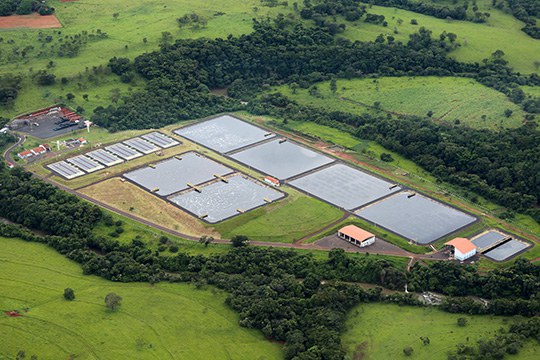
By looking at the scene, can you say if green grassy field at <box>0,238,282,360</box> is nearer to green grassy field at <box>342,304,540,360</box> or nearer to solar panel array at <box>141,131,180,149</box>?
green grassy field at <box>342,304,540,360</box>

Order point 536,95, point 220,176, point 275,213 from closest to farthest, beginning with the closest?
point 275,213
point 220,176
point 536,95

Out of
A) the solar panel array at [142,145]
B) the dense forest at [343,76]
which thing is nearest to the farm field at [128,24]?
the dense forest at [343,76]

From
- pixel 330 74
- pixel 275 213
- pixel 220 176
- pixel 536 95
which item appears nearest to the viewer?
pixel 275 213

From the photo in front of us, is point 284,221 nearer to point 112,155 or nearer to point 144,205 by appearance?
point 144,205

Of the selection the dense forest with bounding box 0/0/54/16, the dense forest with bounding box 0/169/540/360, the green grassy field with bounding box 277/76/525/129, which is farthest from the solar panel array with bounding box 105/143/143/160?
the dense forest with bounding box 0/0/54/16

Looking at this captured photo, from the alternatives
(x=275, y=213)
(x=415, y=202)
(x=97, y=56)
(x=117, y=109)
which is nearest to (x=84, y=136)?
(x=117, y=109)

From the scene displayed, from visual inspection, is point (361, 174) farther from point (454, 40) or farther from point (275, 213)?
point (454, 40)

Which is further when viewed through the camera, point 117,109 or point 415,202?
point 117,109

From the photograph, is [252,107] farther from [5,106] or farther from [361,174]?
[5,106]
